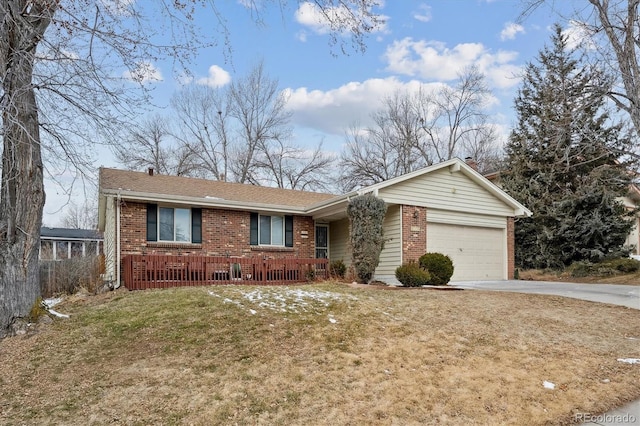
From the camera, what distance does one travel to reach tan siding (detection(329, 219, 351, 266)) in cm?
1672

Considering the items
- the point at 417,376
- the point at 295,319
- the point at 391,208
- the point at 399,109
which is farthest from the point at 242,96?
the point at 417,376

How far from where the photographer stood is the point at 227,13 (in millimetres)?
6223

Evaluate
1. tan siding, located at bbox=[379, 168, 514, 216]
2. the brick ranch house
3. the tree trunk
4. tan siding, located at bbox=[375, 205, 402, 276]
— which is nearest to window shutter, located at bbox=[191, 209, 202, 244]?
the brick ranch house

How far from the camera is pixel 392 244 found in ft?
46.3

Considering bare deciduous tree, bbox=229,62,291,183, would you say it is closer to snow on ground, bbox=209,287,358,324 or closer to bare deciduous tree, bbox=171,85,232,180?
bare deciduous tree, bbox=171,85,232,180

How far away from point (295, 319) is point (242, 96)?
2586 centimetres

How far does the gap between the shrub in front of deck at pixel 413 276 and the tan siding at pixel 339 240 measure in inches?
187

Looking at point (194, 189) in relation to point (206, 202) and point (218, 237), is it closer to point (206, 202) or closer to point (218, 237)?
point (206, 202)

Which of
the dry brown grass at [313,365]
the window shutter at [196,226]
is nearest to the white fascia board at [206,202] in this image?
the window shutter at [196,226]

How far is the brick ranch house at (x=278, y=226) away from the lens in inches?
507

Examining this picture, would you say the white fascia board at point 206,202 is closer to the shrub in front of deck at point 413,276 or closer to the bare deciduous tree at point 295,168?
the shrub in front of deck at point 413,276

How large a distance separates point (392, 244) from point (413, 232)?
786mm

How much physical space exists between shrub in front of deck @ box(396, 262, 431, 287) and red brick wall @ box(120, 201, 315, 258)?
532cm

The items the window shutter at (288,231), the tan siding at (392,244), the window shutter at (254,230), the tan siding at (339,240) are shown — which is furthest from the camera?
the tan siding at (339,240)
